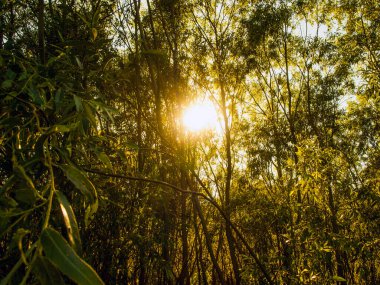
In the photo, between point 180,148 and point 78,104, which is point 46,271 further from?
point 180,148

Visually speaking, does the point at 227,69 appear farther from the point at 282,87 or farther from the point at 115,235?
the point at 115,235

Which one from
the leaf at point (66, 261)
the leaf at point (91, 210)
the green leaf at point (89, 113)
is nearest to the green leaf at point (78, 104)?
the green leaf at point (89, 113)

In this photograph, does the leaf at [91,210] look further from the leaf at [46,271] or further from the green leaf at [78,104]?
the leaf at [46,271]

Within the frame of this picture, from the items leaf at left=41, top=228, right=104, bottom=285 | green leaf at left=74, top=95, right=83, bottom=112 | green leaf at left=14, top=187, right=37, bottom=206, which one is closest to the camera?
leaf at left=41, top=228, right=104, bottom=285

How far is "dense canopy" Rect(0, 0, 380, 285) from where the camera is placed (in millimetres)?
1016

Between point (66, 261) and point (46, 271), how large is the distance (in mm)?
36

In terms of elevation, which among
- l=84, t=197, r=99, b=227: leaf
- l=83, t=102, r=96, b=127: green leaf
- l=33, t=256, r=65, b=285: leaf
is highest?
l=83, t=102, r=96, b=127: green leaf

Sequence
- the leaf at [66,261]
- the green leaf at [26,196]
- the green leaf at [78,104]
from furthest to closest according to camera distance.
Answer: the green leaf at [78,104] → the green leaf at [26,196] → the leaf at [66,261]

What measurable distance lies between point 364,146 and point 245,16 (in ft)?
25.0

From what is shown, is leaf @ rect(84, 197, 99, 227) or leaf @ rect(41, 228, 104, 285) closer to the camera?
leaf @ rect(41, 228, 104, 285)

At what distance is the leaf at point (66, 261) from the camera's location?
0.49 metres

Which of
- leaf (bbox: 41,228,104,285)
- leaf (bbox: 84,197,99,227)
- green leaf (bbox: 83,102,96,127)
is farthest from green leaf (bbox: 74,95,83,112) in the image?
leaf (bbox: 41,228,104,285)

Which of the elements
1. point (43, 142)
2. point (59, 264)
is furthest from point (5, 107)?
point (59, 264)

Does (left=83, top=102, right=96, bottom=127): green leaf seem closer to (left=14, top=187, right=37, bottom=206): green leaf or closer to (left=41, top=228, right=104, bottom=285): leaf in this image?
(left=14, top=187, right=37, bottom=206): green leaf
